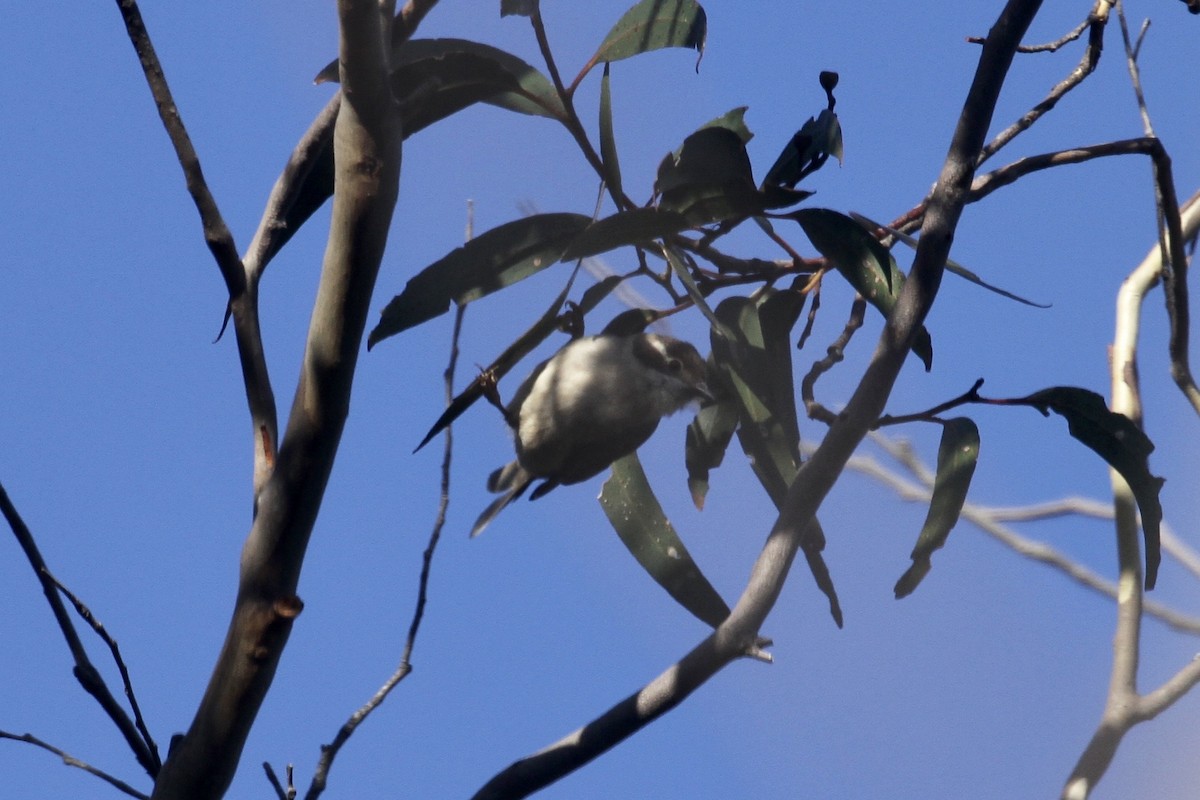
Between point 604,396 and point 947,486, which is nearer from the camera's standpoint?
point 947,486

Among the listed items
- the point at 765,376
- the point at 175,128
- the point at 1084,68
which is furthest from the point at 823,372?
the point at 175,128

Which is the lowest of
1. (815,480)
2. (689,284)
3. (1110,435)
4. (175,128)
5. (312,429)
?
(815,480)

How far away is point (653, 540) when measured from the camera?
2.41 m

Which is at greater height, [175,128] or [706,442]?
[175,128]

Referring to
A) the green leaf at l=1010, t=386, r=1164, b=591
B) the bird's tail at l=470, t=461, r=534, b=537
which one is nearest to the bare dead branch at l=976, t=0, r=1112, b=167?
the green leaf at l=1010, t=386, r=1164, b=591

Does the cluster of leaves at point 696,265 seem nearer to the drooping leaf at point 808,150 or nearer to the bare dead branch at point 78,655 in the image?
the drooping leaf at point 808,150

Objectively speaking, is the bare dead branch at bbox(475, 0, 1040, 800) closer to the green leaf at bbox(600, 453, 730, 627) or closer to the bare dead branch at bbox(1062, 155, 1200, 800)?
the bare dead branch at bbox(1062, 155, 1200, 800)

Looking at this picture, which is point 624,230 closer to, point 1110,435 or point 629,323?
point 629,323

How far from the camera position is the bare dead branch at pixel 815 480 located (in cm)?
150

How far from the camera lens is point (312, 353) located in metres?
1.67

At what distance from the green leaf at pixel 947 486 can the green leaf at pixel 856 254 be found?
0.28 metres

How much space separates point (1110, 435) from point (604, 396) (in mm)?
1057

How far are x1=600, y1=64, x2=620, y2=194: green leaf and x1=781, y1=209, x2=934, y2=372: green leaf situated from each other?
1.21ft

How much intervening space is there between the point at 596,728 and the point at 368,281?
705 mm
